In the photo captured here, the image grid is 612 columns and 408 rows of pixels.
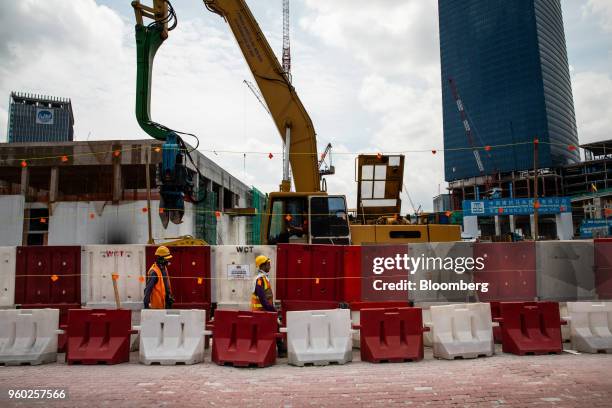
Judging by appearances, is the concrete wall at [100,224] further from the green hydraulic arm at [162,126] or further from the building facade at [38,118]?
the building facade at [38,118]

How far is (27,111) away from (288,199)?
602ft

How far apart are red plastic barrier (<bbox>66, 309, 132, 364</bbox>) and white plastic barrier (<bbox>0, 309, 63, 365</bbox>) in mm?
370

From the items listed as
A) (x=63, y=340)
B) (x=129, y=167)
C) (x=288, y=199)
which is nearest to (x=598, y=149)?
(x=129, y=167)

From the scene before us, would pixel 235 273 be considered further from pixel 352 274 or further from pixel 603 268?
pixel 603 268

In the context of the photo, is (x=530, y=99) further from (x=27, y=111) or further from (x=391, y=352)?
(x=27, y=111)

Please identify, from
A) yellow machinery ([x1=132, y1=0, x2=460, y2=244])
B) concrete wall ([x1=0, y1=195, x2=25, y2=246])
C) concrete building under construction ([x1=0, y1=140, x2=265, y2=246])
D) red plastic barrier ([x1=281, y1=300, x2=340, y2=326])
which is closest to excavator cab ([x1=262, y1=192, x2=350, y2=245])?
yellow machinery ([x1=132, y1=0, x2=460, y2=244])

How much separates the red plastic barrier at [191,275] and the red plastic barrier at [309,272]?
62.8 inches

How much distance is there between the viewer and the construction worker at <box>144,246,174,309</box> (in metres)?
7.95

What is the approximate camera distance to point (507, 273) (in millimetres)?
10320

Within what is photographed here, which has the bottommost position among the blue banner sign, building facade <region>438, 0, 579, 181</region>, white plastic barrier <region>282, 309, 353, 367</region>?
white plastic barrier <region>282, 309, 353, 367</region>

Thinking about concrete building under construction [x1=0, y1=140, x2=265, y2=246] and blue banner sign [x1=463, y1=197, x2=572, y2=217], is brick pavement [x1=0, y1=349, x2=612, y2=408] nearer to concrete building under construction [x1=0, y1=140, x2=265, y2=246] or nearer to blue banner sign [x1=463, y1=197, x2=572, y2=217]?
concrete building under construction [x1=0, y1=140, x2=265, y2=246]

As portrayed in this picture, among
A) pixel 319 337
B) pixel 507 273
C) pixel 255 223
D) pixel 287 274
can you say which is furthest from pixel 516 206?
pixel 319 337

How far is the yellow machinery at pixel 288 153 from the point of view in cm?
1123

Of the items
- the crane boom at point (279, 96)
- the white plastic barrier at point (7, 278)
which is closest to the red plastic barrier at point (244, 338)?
the white plastic barrier at point (7, 278)
